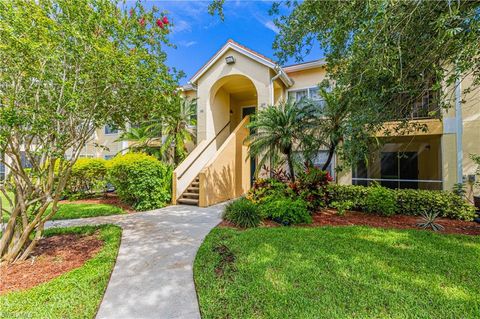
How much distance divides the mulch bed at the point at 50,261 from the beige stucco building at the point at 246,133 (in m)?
4.78

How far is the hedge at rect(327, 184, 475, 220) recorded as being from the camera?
809 centimetres

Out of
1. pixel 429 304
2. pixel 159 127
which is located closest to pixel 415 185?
pixel 429 304

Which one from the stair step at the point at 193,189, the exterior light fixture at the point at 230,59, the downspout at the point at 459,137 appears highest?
the exterior light fixture at the point at 230,59

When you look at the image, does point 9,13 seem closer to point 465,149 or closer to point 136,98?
point 136,98

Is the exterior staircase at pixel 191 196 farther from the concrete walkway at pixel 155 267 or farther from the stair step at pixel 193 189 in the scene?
the concrete walkway at pixel 155 267

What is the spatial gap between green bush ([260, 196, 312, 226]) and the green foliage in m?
3.03

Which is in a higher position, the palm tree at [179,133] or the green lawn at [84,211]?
the palm tree at [179,133]

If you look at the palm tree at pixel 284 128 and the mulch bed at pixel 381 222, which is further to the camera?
the palm tree at pixel 284 128

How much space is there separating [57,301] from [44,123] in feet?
9.61

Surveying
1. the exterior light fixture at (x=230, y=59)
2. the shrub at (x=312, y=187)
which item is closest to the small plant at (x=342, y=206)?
the shrub at (x=312, y=187)

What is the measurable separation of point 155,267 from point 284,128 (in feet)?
20.9

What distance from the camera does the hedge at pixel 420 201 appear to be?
8094 millimetres

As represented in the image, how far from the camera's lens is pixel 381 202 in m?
8.54

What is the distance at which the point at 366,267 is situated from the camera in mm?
4254
